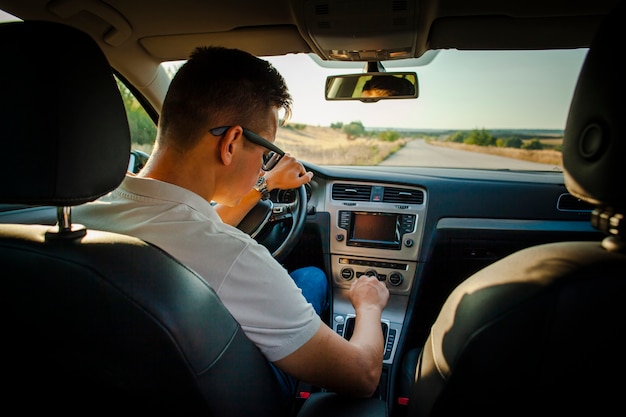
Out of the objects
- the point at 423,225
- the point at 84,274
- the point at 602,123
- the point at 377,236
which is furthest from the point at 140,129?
the point at 602,123

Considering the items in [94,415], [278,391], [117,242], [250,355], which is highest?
[117,242]

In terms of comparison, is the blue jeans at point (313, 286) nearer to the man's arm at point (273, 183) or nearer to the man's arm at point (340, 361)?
the man's arm at point (273, 183)

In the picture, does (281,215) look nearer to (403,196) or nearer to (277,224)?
(277,224)

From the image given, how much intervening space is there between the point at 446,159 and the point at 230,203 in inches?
114

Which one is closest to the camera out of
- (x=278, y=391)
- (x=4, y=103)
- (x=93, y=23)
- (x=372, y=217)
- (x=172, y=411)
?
(x=4, y=103)

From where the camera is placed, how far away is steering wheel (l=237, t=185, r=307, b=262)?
9.27 ft

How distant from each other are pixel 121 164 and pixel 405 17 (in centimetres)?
175

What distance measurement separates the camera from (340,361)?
55.4 inches

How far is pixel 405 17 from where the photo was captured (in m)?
2.27

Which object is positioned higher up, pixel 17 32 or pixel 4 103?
pixel 17 32

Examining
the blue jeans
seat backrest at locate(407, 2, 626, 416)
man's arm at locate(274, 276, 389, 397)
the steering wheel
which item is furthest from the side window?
seat backrest at locate(407, 2, 626, 416)

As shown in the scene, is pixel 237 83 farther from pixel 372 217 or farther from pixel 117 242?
pixel 372 217

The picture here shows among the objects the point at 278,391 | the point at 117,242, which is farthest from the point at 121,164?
the point at 278,391

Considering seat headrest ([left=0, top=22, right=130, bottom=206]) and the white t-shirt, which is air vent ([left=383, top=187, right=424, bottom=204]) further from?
seat headrest ([left=0, top=22, right=130, bottom=206])
